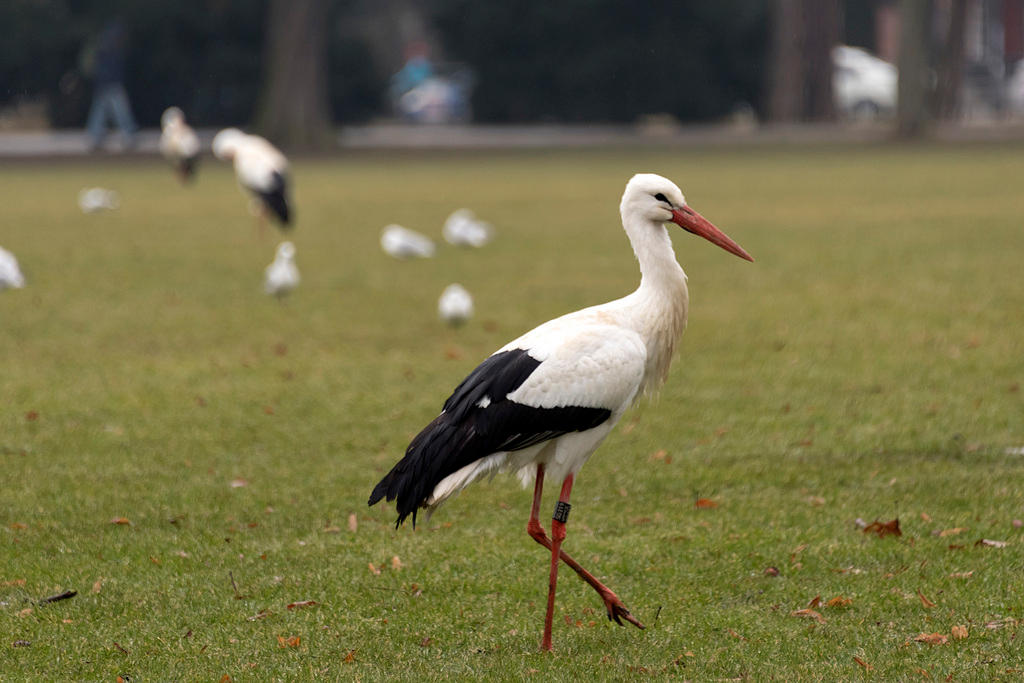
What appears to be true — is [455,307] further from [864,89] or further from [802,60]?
[864,89]

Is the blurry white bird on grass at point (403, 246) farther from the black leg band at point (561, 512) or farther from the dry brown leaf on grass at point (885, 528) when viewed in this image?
the black leg band at point (561, 512)

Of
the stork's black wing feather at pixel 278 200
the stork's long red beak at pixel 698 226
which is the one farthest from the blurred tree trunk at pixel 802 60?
the stork's long red beak at pixel 698 226

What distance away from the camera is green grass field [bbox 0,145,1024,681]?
4730 mm

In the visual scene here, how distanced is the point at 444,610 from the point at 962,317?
659 cm

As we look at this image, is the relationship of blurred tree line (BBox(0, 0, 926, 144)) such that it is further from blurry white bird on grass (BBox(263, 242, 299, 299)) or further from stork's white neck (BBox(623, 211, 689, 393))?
stork's white neck (BBox(623, 211, 689, 393))

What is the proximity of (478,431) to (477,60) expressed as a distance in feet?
121

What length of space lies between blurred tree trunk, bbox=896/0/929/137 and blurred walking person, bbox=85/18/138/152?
1772cm

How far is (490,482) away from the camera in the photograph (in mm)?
5332

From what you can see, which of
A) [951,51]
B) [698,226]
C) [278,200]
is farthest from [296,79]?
[698,226]

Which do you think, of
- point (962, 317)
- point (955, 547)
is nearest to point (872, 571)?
point (955, 547)

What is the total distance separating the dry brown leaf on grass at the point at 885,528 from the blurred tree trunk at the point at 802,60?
3530 cm

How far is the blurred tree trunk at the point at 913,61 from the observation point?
35625 mm

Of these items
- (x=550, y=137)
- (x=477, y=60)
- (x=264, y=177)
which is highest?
(x=477, y=60)

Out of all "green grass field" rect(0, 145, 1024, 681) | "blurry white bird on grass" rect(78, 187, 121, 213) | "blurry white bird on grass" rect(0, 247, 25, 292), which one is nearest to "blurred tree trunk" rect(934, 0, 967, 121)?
"blurry white bird on grass" rect(78, 187, 121, 213)
